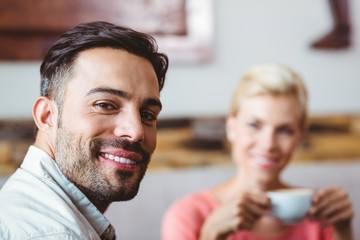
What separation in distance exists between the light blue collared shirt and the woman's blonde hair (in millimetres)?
631

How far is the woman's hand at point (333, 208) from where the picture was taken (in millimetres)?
1101

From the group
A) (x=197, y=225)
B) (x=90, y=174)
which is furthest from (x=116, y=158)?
(x=197, y=225)

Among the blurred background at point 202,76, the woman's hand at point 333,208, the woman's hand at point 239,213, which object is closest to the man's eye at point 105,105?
the woman's hand at point 239,213

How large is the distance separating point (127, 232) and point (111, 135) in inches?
29.4

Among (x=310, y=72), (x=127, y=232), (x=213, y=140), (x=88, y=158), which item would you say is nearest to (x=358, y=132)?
(x=310, y=72)

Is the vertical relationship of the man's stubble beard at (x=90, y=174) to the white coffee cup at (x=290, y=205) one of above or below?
above

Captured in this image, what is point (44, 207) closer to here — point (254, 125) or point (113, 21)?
point (254, 125)

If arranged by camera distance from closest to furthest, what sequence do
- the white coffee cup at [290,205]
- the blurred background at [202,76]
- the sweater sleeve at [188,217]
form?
the white coffee cup at [290,205] < the sweater sleeve at [188,217] < the blurred background at [202,76]

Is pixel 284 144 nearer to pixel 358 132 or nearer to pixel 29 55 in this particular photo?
pixel 358 132

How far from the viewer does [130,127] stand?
2.18 ft

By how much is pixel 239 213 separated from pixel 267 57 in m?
0.69

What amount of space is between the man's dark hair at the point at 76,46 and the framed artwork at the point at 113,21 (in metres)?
0.75

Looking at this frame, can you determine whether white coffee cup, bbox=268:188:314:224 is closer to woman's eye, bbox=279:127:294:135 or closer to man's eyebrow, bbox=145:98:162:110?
woman's eye, bbox=279:127:294:135

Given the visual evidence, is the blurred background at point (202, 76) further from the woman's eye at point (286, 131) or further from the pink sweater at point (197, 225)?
the woman's eye at point (286, 131)
